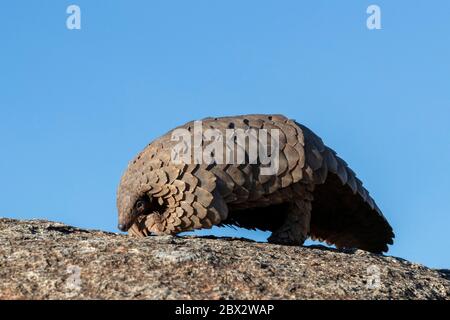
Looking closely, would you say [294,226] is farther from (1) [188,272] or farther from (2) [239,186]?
(1) [188,272]

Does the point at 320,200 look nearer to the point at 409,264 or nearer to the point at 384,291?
the point at 409,264

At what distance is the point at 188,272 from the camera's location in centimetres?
1048

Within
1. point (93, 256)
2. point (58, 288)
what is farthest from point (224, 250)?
point (58, 288)

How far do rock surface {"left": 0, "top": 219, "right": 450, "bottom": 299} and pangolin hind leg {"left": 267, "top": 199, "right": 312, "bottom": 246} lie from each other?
4.00ft

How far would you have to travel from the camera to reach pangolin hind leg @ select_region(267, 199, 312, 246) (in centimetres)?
1372

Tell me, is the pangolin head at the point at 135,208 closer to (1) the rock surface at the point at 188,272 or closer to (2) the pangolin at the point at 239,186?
(2) the pangolin at the point at 239,186

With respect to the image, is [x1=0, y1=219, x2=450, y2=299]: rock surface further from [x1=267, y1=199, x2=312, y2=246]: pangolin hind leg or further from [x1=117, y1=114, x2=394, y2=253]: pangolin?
[x1=267, y1=199, x2=312, y2=246]: pangolin hind leg

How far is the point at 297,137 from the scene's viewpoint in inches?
535

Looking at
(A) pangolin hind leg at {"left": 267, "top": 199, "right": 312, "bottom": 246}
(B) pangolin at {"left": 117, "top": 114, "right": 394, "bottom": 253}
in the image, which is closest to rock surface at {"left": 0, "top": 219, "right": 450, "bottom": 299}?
(B) pangolin at {"left": 117, "top": 114, "right": 394, "bottom": 253}

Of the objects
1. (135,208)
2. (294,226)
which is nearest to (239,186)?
(294,226)

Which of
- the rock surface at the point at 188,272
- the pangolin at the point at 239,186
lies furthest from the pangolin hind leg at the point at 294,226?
the rock surface at the point at 188,272

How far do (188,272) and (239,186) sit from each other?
277 centimetres

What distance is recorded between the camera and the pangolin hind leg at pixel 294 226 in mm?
13719
